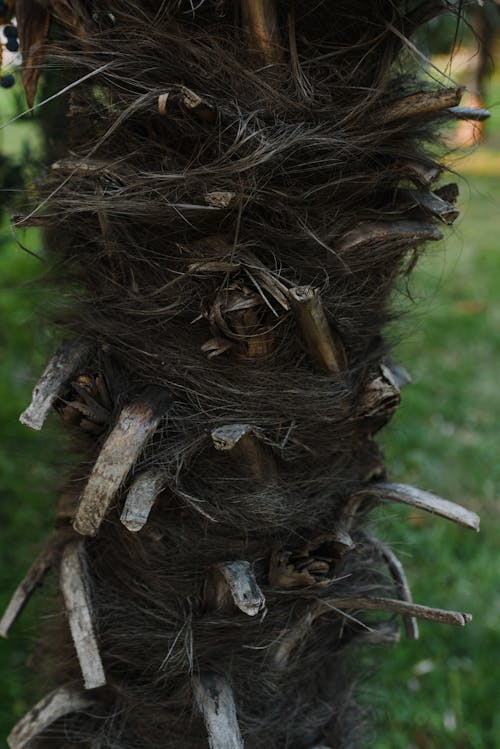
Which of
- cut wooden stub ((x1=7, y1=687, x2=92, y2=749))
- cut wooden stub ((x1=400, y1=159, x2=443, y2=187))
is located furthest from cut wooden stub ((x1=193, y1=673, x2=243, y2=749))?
cut wooden stub ((x1=400, y1=159, x2=443, y2=187))

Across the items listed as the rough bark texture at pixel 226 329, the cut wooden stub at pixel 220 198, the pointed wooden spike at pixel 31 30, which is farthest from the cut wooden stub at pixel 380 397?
the pointed wooden spike at pixel 31 30

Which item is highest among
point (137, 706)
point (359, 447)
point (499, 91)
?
point (359, 447)

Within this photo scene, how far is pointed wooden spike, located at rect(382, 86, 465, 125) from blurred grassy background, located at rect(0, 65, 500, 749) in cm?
28

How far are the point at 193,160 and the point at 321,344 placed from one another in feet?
1.11

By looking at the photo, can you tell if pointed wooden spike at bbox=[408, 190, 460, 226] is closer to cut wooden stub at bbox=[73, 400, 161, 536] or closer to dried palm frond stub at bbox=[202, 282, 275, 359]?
dried palm frond stub at bbox=[202, 282, 275, 359]

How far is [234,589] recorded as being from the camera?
1308 millimetres

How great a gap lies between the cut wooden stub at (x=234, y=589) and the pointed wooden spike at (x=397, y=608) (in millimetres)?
177

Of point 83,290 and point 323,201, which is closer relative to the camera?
point 323,201

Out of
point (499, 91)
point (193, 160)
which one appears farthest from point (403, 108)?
point (499, 91)

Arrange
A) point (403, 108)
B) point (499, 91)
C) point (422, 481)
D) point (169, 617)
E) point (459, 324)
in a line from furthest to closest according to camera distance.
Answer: point (499, 91), point (459, 324), point (422, 481), point (169, 617), point (403, 108)

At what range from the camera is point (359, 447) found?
1495 millimetres

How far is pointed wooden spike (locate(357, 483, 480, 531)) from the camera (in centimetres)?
139

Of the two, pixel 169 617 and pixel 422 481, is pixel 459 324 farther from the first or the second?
pixel 169 617

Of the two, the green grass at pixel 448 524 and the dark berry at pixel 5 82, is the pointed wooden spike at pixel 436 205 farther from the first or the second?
the dark berry at pixel 5 82
